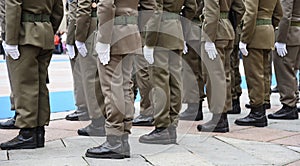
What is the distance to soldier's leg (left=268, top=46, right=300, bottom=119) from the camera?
603 centimetres

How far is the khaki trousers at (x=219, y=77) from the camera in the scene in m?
4.94

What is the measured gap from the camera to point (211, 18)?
187 inches

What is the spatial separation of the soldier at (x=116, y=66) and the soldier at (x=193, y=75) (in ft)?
6.47

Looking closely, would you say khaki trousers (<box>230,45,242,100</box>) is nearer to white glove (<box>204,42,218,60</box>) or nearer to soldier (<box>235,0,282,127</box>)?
soldier (<box>235,0,282,127</box>)

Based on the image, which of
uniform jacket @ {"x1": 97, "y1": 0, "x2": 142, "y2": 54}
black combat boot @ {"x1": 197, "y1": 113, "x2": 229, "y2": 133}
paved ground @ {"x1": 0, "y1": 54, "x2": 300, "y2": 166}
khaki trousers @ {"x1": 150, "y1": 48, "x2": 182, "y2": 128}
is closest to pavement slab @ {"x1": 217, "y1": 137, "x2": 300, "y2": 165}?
paved ground @ {"x1": 0, "y1": 54, "x2": 300, "y2": 166}

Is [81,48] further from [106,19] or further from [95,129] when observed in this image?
[106,19]

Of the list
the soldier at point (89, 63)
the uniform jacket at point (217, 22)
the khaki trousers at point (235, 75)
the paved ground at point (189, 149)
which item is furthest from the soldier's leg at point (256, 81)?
the soldier at point (89, 63)

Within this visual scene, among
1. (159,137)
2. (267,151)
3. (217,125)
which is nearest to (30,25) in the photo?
(159,137)

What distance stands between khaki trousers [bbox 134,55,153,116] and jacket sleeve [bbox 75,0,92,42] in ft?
2.47

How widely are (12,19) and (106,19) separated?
0.82 metres

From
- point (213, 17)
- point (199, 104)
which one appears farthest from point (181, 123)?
point (213, 17)

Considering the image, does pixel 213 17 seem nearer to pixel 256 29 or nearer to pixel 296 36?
pixel 256 29

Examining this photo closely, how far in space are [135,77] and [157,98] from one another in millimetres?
1471

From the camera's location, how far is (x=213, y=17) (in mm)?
4758
